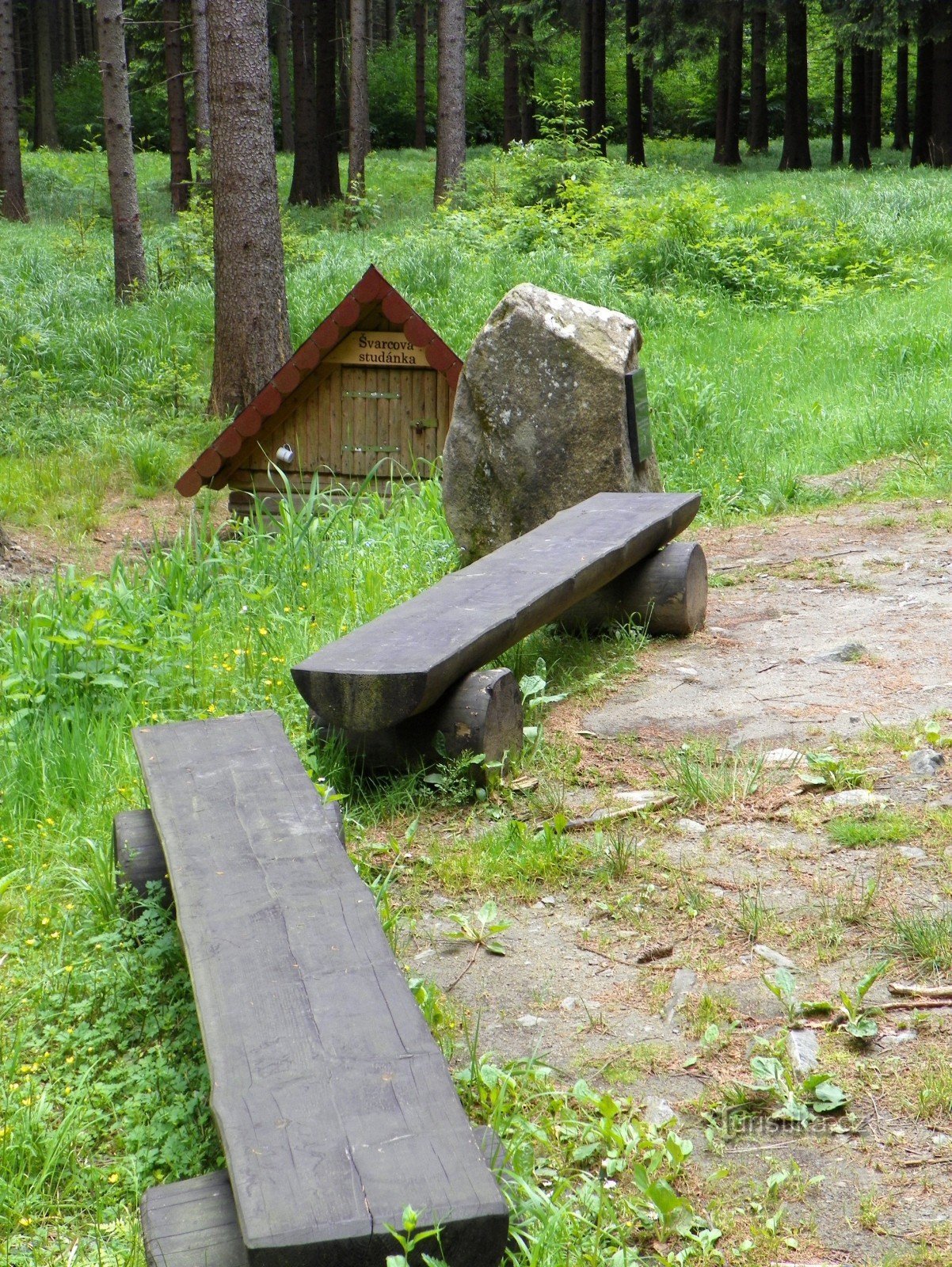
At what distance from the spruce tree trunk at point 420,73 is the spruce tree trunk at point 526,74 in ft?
9.84

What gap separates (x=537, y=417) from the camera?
6.35 meters

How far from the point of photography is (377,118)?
4184 centimetres

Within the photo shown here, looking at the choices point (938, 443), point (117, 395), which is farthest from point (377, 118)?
point (938, 443)

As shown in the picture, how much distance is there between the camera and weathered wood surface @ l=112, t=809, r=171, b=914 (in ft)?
10.8

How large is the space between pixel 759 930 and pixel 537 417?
12.4 feet

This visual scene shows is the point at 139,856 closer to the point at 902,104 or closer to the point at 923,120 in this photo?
the point at 923,120

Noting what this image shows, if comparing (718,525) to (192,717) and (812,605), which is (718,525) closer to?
(812,605)

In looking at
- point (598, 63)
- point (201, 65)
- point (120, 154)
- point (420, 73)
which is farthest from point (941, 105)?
point (120, 154)

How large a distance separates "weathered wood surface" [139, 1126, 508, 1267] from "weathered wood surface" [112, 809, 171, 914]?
133 centimetres

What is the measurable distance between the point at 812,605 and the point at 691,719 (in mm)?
1575

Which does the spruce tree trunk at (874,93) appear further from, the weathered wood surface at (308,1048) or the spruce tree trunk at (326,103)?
the weathered wood surface at (308,1048)

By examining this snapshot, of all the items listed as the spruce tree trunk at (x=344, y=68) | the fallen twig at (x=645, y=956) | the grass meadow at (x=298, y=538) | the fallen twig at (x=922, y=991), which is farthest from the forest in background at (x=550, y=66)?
the fallen twig at (x=922, y=991)

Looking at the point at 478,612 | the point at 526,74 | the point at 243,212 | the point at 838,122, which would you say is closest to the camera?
the point at 478,612

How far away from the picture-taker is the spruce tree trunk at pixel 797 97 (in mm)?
27234
